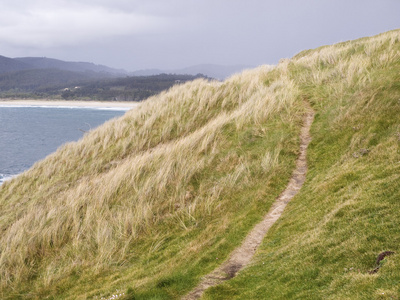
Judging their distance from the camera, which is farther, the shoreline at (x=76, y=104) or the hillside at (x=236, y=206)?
the shoreline at (x=76, y=104)

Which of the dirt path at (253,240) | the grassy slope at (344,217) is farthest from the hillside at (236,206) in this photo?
the dirt path at (253,240)

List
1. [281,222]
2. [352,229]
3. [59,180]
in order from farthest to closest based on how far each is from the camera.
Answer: [59,180], [281,222], [352,229]

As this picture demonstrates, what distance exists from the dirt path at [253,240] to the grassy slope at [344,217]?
11.7 inches

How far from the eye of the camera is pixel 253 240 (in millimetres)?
7223

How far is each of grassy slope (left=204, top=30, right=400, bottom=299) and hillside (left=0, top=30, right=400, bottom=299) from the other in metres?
0.03

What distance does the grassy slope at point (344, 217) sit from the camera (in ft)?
13.5

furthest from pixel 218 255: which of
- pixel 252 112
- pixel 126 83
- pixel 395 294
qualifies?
pixel 126 83

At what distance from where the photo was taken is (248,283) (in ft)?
17.5

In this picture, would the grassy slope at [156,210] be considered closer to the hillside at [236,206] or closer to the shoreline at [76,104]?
the hillside at [236,206]

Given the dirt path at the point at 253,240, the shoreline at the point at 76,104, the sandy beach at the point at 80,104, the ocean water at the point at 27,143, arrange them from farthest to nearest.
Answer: the sandy beach at the point at 80,104
the shoreline at the point at 76,104
the ocean water at the point at 27,143
the dirt path at the point at 253,240

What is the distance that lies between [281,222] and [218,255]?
1.60 meters

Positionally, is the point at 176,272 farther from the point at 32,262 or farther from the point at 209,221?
the point at 32,262

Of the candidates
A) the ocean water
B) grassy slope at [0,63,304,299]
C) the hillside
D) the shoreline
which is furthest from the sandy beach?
grassy slope at [0,63,304,299]

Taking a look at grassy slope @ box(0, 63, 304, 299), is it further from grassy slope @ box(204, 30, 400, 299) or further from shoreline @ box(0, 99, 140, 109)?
shoreline @ box(0, 99, 140, 109)
